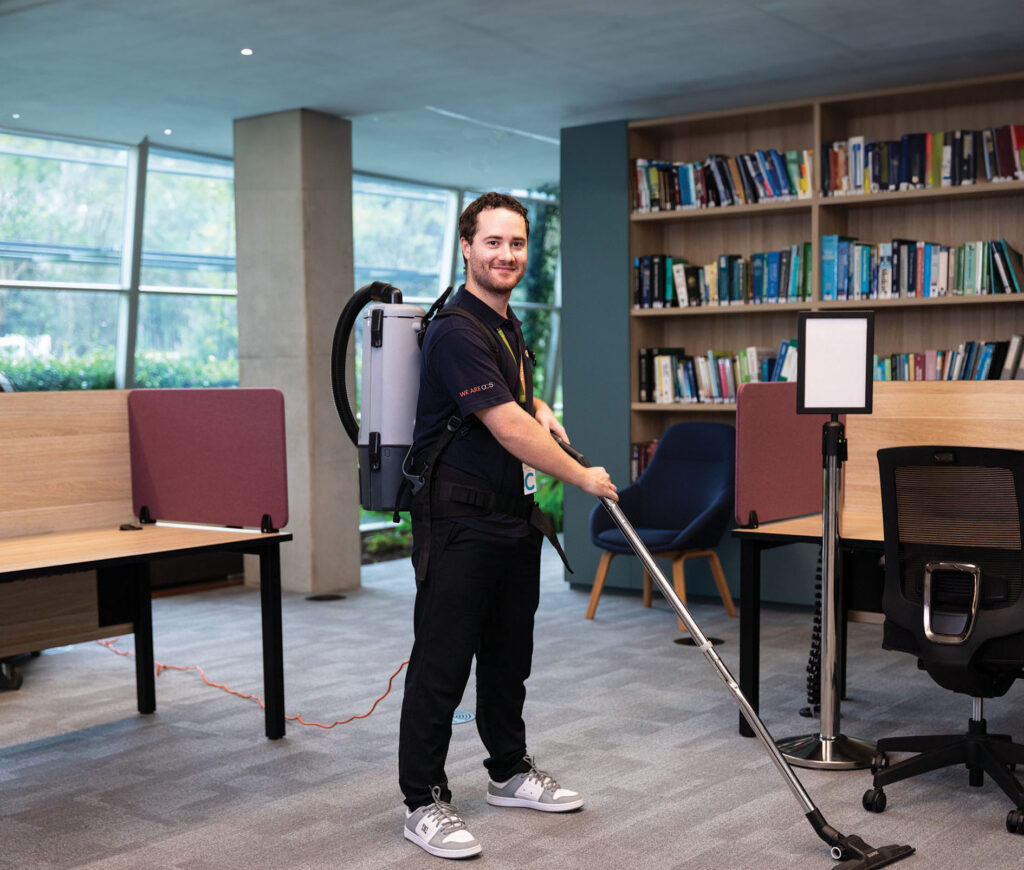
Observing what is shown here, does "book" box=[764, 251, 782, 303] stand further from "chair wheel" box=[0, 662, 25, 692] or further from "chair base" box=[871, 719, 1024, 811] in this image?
"chair wheel" box=[0, 662, 25, 692]

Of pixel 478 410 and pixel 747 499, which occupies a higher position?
pixel 478 410

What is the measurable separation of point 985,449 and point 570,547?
13.1 feet

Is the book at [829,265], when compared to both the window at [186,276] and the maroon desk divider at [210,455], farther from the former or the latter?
the window at [186,276]

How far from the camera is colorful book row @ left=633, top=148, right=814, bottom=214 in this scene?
608cm

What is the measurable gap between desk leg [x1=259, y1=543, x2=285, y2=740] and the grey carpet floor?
0.07 meters

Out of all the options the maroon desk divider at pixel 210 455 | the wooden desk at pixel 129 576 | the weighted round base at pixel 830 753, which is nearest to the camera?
the wooden desk at pixel 129 576

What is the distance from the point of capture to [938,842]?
3.02 metres

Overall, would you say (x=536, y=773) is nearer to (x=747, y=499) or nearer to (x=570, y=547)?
(x=747, y=499)

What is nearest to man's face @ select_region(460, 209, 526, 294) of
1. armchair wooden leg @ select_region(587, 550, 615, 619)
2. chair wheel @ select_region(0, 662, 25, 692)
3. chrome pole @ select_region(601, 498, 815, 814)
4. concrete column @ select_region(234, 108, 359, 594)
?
chrome pole @ select_region(601, 498, 815, 814)

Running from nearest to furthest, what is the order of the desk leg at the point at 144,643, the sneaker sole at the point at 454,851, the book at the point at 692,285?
1. the sneaker sole at the point at 454,851
2. the desk leg at the point at 144,643
3. the book at the point at 692,285

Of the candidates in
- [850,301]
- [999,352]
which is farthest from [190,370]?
[999,352]

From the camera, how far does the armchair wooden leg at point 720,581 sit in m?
5.95

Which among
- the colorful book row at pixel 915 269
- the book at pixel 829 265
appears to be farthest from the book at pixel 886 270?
the book at pixel 829 265

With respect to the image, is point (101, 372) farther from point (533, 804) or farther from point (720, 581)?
point (533, 804)
